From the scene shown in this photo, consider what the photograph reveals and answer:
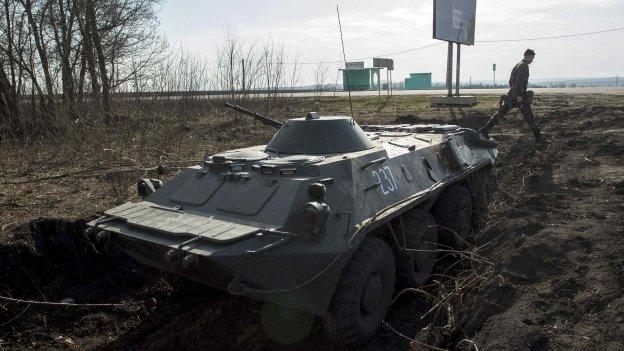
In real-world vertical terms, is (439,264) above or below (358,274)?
below

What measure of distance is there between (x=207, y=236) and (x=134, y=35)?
12.7 metres

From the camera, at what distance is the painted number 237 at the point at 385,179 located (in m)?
4.70

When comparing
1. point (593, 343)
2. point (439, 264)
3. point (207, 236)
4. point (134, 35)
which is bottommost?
point (439, 264)

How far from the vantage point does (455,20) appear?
16.4 meters

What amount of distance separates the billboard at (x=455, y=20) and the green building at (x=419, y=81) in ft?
63.6

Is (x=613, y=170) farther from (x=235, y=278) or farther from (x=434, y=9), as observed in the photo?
(x=434, y=9)

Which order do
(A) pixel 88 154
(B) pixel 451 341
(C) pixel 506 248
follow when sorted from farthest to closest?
(A) pixel 88 154
(C) pixel 506 248
(B) pixel 451 341

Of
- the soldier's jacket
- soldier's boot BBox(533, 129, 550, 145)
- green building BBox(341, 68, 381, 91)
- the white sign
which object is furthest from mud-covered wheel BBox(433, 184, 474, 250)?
green building BBox(341, 68, 381, 91)

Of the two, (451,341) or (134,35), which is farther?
(134,35)

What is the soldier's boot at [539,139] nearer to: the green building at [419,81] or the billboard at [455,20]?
the billboard at [455,20]

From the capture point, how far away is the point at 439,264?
6.12 meters

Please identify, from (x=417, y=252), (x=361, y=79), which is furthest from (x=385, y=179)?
(x=361, y=79)

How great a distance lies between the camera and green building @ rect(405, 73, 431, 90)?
36.8m

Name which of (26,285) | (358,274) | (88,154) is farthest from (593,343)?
(88,154)
